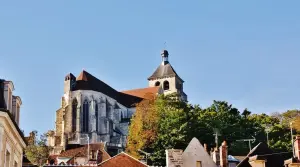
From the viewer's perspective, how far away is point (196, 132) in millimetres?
73375

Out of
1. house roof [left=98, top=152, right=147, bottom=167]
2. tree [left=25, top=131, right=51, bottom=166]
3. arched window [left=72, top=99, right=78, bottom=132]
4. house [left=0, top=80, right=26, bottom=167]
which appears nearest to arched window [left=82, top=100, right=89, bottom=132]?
arched window [left=72, top=99, right=78, bottom=132]

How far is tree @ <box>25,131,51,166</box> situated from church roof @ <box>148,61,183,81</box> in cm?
4427

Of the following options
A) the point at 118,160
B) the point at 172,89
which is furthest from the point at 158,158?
the point at 172,89

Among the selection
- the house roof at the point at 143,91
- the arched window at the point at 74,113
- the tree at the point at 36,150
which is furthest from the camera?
the house roof at the point at 143,91

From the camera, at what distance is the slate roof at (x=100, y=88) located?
104 metres

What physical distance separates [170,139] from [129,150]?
853 centimetres

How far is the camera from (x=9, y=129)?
660 inches

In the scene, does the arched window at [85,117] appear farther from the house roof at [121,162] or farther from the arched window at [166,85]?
the house roof at [121,162]

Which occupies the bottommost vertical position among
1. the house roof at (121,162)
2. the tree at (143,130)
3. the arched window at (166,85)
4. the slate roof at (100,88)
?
the house roof at (121,162)

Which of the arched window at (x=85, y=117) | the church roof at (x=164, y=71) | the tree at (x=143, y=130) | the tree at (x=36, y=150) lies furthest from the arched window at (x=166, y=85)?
the tree at (x=36, y=150)

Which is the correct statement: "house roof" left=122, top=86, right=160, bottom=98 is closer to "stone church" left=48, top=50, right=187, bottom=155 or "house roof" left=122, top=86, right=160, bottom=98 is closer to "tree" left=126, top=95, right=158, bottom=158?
"stone church" left=48, top=50, right=187, bottom=155

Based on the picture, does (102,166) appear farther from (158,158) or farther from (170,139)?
(170,139)

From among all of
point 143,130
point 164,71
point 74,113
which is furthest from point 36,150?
point 164,71

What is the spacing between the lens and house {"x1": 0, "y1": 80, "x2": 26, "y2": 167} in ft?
51.3
